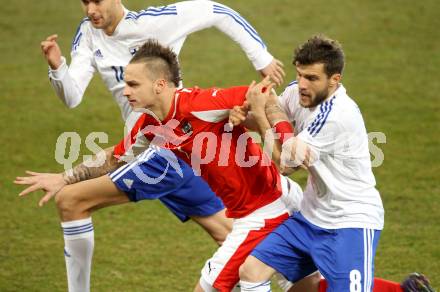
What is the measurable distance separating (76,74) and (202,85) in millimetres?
5460

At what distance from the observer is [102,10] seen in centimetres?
804

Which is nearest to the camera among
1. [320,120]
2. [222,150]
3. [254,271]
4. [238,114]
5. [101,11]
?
[320,120]

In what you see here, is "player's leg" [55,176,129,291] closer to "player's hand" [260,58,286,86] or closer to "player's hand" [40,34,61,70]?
"player's hand" [40,34,61,70]

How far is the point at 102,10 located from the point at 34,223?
2721 millimetres

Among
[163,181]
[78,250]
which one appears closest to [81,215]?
[78,250]

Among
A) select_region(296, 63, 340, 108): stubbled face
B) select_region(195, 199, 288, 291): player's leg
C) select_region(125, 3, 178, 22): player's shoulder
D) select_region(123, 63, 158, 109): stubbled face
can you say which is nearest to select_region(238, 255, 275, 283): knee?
select_region(195, 199, 288, 291): player's leg

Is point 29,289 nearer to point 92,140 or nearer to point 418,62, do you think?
point 92,140

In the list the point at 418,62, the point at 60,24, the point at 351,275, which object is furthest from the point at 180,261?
the point at 60,24

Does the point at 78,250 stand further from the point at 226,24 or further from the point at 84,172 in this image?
the point at 226,24

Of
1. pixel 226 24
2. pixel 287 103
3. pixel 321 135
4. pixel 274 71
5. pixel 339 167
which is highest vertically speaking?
pixel 226 24

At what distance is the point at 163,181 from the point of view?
7.66 m

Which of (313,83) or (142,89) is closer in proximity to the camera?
(313,83)

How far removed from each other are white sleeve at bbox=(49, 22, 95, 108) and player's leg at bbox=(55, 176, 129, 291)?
0.86 meters

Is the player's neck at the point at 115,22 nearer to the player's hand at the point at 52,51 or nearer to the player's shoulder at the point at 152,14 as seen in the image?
the player's shoulder at the point at 152,14
